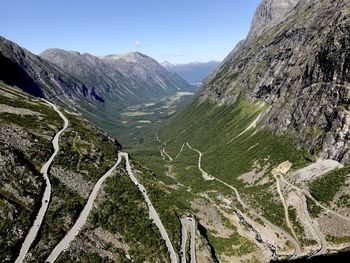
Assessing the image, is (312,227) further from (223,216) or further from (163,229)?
(163,229)

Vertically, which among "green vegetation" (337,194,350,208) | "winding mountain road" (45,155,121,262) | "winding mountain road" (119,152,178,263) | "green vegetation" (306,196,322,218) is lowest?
"green vegetation" (306,196,322,218)

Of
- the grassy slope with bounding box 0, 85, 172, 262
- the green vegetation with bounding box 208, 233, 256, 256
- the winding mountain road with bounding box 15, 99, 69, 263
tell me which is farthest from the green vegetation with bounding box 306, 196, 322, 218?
the winding mountain road with bounding box 15, 99, 69, 263

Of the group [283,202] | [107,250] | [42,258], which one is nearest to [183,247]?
[107,250]

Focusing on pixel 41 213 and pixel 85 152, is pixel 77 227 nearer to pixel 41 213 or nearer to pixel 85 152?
pixel 41 213

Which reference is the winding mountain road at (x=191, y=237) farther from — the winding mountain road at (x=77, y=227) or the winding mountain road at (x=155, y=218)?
the winding mountain road at (x=77, y=227)

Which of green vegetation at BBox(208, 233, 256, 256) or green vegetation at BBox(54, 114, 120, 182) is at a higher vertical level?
green vegetation at BBox(54, 114, 120, 182)

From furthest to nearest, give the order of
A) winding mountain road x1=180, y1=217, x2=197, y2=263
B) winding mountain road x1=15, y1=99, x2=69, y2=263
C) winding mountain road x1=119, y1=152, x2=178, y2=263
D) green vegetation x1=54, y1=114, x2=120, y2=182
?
green vegetation x1=54, y1=114, x2=120, y2=182, winding mountain road x1=180, y1=217, x2=197, y2=263, winding mountain road x1=119, y1=152, x2=178, y2=263, winding mountain road x1=15, y1=99, x2=69, y2=263

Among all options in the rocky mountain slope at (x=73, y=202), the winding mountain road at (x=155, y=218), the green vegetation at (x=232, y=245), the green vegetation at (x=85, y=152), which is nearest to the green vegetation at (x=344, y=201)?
the green vegetation at (x=232, y=245)

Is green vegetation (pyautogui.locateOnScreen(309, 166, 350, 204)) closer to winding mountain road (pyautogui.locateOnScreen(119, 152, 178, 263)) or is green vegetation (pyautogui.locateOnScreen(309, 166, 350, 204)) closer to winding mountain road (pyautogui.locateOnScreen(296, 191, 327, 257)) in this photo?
winding mountain road (pyautogui.locateOnScreen(296, 191, 327, 257))

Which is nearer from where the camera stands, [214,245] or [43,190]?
[43,190]
